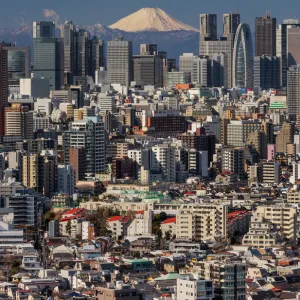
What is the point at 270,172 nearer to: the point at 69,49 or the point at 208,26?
the point at 69,49

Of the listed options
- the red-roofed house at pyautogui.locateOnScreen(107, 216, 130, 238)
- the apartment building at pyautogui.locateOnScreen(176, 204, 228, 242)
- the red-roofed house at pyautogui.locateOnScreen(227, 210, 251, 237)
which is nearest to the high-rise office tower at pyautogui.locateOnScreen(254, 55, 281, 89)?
the red-roofed house at pyautogui.locateOnScreen(227, 210, 251, 237)

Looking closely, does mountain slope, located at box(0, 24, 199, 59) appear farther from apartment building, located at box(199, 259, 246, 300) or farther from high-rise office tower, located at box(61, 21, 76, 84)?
apartment building, located at box(199, 259, 246, 300)

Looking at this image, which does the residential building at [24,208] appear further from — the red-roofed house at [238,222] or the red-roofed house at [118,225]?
the red-roofed house at [238,222]

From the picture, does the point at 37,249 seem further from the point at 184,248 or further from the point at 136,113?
the point at 136,113

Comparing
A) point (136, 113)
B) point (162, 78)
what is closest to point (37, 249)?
point (136, 113)

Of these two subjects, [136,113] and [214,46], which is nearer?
[136,113]

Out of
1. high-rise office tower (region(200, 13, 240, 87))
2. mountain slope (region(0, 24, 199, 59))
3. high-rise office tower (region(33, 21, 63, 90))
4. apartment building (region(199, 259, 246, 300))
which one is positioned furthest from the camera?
mountain slope (region(0, 24, 199, 59))
